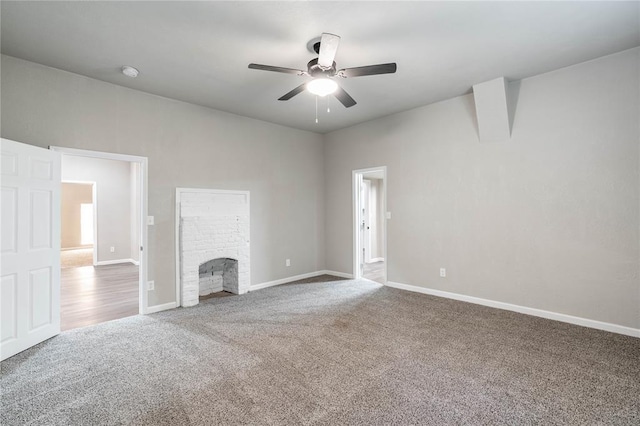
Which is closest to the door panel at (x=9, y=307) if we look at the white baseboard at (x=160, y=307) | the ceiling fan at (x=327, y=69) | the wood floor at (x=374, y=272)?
the white baseboard at (x=160, y=307)

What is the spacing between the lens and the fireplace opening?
4.86 m

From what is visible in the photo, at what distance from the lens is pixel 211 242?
4.51 m

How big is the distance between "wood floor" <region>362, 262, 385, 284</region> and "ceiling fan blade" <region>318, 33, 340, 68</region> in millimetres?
3834

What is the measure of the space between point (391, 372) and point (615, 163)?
3.15 m

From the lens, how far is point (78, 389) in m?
2.26

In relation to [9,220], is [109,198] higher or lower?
higher

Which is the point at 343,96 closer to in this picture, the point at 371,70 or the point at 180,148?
the point at 371,70

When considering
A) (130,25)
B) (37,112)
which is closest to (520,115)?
(130,25)

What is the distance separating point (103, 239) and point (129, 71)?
5.92 metres

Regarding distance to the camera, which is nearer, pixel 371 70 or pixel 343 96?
pixel 371 70

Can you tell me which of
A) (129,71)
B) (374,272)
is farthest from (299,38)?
(374,272)

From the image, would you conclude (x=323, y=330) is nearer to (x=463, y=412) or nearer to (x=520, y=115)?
(x=463, y=412)

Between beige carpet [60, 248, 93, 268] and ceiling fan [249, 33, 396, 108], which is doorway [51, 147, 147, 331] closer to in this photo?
beige carpet [60, 248, 93, 268]

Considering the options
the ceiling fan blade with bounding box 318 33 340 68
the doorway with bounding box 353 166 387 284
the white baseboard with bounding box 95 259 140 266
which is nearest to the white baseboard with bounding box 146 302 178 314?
the doorway with bounding box 353 166 387 284
